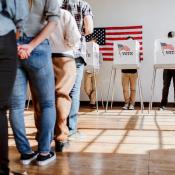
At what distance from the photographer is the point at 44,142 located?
1.72 m

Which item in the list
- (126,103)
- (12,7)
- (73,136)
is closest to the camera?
(12,7)

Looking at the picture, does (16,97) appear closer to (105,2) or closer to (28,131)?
(28,131)

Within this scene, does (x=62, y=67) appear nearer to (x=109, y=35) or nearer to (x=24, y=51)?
(x=24, y=51)

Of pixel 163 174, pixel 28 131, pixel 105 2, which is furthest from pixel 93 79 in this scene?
pixel 163 174

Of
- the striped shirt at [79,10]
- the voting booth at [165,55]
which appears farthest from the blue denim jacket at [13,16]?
the voting booth at [165,55]

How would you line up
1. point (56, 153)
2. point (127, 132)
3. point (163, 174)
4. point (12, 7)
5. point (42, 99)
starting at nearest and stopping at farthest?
1. point (12, 7)
2. point (163, 174)
3. point (42, 99)
4. point (56, 153)
5. point (127, 132)

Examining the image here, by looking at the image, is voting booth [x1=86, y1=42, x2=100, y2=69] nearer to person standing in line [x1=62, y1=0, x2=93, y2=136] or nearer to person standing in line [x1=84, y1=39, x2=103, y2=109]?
person standing in line [x1=84, y1=39, x2=103, y2=109]

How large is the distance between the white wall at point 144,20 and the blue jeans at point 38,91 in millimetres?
4347

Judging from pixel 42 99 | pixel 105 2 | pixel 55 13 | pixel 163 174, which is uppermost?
pixel 105 2

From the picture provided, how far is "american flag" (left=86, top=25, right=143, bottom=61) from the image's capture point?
5.92 m

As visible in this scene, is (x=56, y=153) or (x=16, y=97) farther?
(x=56, y=153)

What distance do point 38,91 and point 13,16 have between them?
0.45 meters

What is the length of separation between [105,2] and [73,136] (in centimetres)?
410

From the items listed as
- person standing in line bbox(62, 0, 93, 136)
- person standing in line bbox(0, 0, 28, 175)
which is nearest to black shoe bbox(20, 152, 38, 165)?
person standing in line bbox(0, 0, 28, 175)
